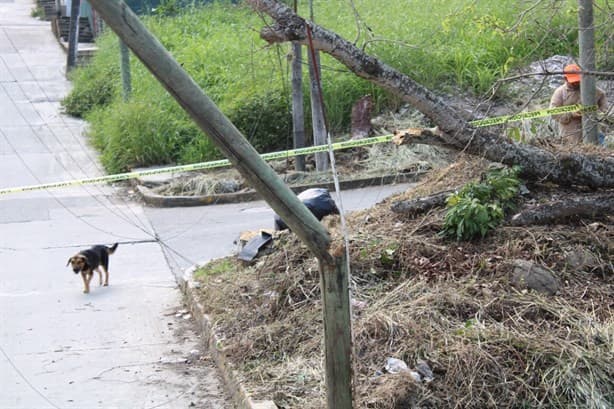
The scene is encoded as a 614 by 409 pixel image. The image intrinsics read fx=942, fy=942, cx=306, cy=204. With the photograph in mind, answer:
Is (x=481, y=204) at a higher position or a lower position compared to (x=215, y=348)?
higher

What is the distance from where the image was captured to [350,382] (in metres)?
4.93

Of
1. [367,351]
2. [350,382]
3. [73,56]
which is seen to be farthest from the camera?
[73,56]

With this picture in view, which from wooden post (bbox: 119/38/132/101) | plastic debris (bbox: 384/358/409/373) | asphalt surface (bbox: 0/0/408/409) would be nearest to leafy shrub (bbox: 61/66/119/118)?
asphalt surface (bbox: 0/0/408/409)

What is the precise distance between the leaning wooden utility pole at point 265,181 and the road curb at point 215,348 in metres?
1.16

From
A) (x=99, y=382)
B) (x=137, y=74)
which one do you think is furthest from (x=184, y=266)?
(x=137, y=74)

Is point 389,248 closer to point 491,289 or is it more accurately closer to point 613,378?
point 491,289

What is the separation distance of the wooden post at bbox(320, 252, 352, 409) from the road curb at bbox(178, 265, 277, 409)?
1.07m

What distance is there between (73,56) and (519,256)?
18884 mm

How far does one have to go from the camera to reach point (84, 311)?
29.0 ft

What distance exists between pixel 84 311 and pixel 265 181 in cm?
502

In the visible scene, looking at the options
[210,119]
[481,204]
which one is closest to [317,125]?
[481,204]

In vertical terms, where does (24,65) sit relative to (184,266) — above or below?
above

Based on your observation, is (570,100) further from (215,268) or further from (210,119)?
(210,119)

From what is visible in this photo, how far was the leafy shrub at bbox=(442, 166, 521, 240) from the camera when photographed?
7.37m
